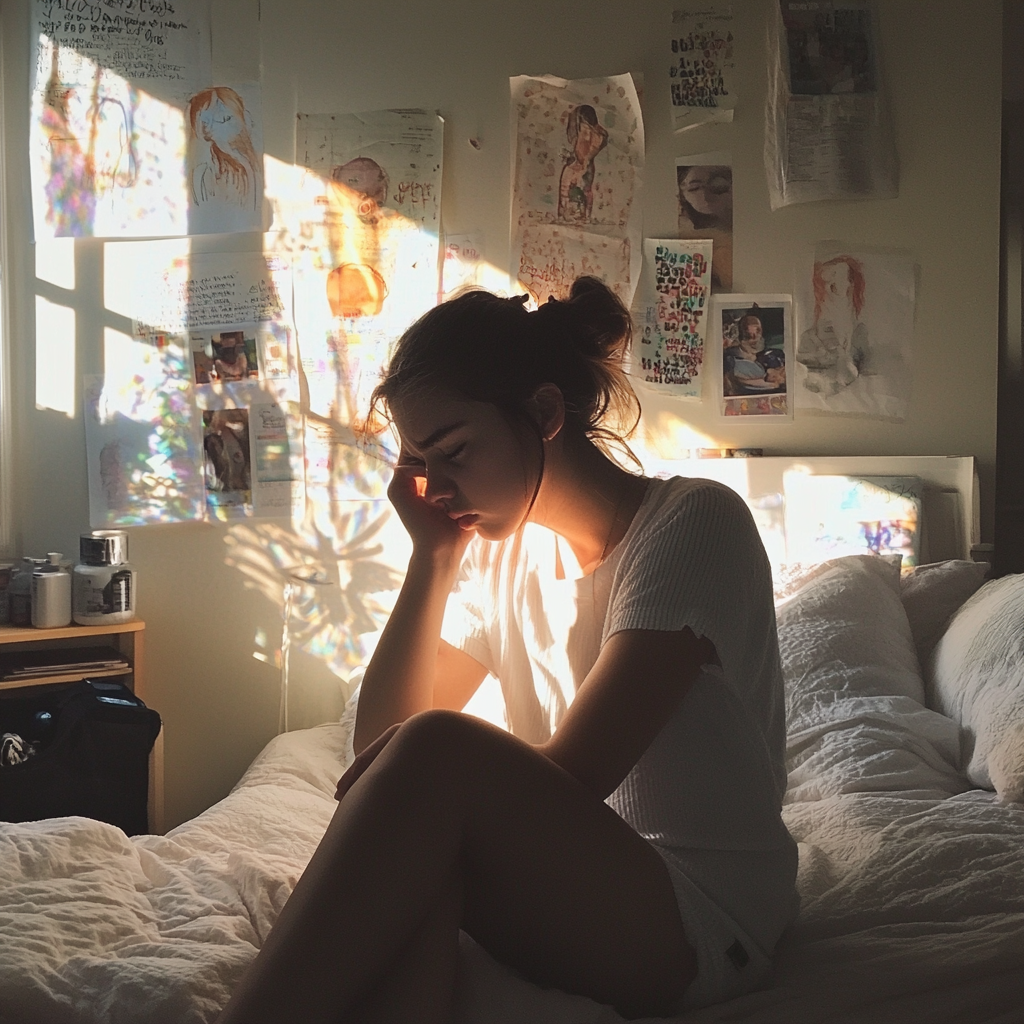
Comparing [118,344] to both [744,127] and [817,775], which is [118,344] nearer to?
[744,127]

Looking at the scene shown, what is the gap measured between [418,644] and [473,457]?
0.88ft

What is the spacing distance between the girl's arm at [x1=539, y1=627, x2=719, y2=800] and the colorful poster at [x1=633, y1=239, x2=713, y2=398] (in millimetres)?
1642

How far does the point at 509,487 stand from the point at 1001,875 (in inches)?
30.6

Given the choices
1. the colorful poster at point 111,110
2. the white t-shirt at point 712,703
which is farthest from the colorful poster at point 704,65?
the white t-shirt at point 712,703

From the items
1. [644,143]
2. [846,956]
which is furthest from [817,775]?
[644,143]

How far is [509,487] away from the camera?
A: 1.27 metres

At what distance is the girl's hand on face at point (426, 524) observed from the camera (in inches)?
56.0

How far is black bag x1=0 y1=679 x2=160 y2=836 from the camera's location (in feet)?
6.94

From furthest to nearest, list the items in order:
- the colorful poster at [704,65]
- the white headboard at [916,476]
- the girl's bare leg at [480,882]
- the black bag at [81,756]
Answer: the colorful poster at [704,65]
the white headboard at [916,476]
the black bag at [81,756]
the girl's bare leg at [480,882]

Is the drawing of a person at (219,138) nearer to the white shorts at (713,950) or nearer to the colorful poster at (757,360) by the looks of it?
the colorful poster at (757,360)

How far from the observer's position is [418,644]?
1376 millimetres

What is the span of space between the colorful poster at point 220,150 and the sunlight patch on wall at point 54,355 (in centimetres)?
38

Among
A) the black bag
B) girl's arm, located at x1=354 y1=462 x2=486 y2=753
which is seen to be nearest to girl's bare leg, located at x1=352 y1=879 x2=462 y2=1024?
girl's arm, located at x1=354 y1=462 x2=486 y2=753

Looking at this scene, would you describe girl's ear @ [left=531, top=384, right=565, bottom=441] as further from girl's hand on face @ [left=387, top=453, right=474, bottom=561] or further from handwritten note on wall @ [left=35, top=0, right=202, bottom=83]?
handwritten note on wall @ [left=35, top=0, right=202, bottom=83]
